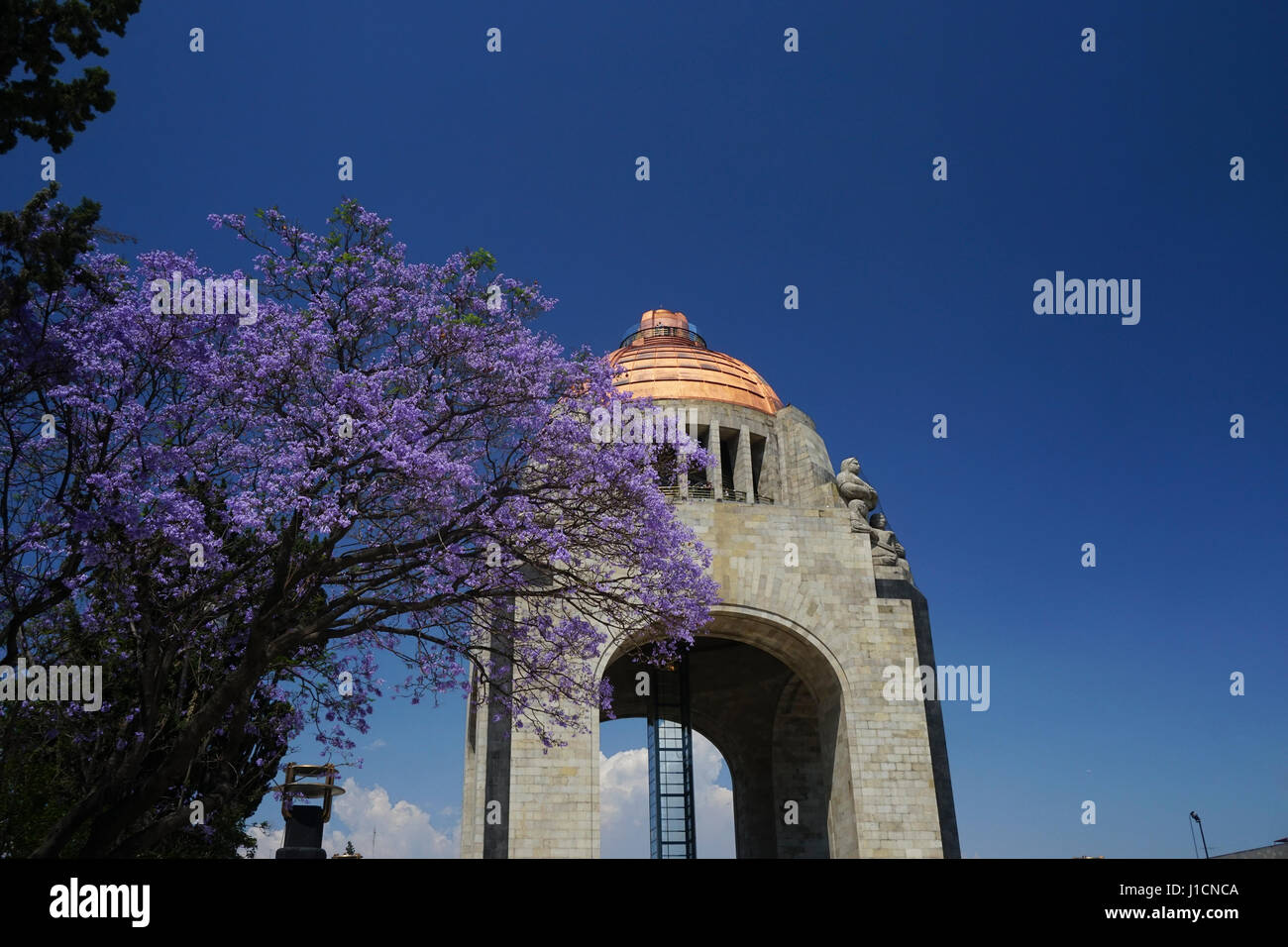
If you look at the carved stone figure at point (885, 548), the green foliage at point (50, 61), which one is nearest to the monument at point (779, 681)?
the carved stone figure at point (885, 548)

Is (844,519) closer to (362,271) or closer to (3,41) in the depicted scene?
(362,271)

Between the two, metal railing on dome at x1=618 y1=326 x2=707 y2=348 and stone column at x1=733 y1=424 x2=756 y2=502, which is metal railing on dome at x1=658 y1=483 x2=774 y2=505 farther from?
metal railing on dome at x1=618 y1=326 x2=707 y2=348

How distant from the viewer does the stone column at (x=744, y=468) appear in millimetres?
20875

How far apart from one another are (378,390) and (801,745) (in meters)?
18.4

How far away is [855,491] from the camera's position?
67.5 ft

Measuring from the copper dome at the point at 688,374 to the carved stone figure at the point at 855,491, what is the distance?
281 cm

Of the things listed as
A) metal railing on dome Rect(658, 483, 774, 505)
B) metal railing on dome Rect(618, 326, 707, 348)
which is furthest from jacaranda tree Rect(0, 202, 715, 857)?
metal railing on dome Rect(618, 326, 707, 348)

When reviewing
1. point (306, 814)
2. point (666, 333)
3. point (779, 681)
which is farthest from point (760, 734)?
point (306, 814)

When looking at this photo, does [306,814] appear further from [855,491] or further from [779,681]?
[779,681]

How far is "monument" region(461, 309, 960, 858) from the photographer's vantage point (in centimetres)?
1631

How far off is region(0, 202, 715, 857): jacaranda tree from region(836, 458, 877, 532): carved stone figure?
921 centimetres

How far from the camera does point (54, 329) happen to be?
355 inches

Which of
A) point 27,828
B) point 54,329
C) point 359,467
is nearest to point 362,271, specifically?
point 359,467

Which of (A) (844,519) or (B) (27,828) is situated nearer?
(B) (27,828)
